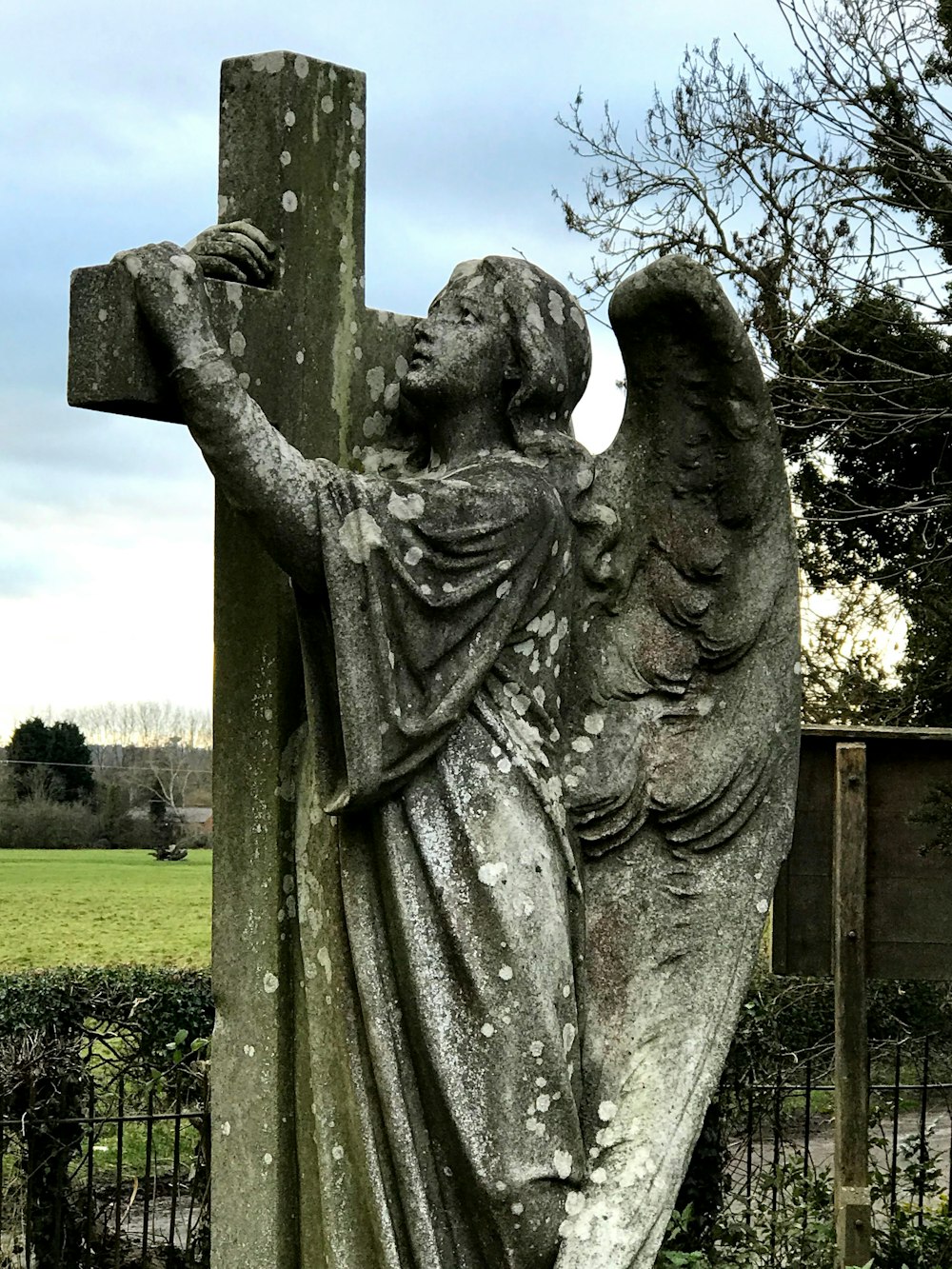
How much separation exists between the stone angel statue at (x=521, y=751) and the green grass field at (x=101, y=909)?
9.67 m

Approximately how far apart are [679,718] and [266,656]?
938mm

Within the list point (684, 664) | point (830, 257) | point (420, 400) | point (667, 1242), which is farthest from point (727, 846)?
point (830, 257)

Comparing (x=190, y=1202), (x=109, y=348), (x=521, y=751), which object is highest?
(x=109, y=348)

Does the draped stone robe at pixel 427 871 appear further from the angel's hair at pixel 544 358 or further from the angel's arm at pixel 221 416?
the angel's hair at pixel 544 358

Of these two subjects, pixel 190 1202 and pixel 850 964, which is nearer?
pixel 850 964

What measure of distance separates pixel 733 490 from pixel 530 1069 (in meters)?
1.32

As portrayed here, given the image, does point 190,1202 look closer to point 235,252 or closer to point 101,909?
point 235,252

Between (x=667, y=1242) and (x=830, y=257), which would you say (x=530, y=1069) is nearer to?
(x=667, y=1242)

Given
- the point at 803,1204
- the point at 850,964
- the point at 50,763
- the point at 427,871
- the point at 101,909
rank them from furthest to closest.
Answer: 1. the point at 50,763
2. the point at 101,909
3. the point at 803,1204
4. the point at 850,964
5. the point at 427,871

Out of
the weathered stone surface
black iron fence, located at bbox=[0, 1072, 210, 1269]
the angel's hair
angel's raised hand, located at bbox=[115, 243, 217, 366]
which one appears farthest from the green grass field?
angel's raised hand, located at bbox=[115, 243, 217, 366]

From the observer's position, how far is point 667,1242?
6.02 metres

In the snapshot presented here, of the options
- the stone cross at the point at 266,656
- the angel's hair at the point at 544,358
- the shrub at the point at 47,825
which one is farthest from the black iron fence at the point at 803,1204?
the shrub at the point at 47,825

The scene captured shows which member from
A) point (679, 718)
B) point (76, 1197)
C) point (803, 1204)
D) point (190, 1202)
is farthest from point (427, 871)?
point (76, 1197)

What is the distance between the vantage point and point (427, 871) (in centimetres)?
327
